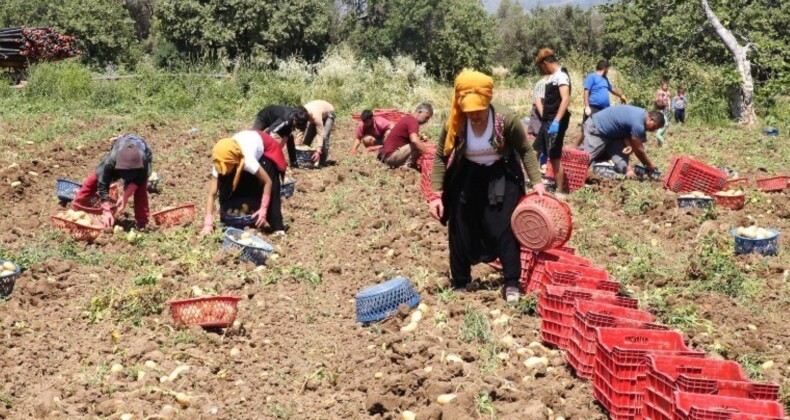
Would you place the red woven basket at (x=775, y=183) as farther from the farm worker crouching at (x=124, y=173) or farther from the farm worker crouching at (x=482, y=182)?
the farm worker crouching at (x=124, y=173)

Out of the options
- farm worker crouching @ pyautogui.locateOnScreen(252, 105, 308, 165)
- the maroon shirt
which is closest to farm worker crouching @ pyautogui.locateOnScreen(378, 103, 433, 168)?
the maroon shirt

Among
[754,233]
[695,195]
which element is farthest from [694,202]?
[754,233]

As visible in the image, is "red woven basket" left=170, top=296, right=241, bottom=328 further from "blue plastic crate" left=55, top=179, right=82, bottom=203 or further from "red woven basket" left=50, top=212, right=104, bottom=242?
"blue plastic crate" left=55, top=179, right=82, bottom=203

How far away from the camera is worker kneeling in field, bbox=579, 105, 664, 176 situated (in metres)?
9.70

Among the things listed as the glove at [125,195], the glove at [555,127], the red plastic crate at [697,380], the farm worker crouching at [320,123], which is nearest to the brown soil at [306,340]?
the glove at [125,195]

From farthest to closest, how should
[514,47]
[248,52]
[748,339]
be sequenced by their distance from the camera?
[514,47] → [248,52] → [748,339]

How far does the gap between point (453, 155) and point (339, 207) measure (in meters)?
4.12

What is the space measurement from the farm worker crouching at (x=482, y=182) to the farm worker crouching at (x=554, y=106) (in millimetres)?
3431

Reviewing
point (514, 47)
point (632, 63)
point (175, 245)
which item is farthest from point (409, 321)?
point (514, 47)

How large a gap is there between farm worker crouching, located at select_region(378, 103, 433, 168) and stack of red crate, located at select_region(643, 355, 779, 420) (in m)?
7.22

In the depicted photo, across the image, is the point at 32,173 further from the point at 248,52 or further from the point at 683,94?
the point at 248,52

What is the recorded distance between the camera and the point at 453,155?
5871 millimetres

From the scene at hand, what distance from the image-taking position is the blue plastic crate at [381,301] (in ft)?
19.3

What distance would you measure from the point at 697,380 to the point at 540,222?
6.87ft
